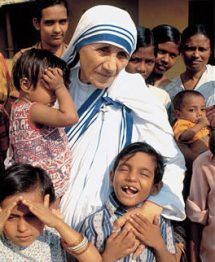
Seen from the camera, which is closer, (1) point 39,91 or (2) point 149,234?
(2) point 149,234

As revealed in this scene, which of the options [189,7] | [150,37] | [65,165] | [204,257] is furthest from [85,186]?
[189,7]

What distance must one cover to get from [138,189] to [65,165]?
1.27ft

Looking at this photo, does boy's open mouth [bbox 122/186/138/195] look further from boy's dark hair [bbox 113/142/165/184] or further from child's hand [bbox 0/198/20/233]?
child's hand [bbox 0/198/20/233]

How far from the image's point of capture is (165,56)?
14.0ft

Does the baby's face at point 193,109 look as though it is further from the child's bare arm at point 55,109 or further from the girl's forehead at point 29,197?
the girl's forehead at point 29,197

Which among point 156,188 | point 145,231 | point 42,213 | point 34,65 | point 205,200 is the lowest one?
point 205,200

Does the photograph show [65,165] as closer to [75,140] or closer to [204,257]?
[75,140]

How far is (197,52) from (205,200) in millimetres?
1509

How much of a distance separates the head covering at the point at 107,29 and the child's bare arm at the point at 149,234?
0.84m

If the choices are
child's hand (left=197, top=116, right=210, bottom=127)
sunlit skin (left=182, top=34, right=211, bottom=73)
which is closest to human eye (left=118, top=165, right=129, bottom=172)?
child's hand (left=197, top=116, right=210, bottom=127)

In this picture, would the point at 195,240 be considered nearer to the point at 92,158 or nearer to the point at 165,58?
the point at 92,158

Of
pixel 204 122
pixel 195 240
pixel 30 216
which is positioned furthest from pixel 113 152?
pixel 204 122

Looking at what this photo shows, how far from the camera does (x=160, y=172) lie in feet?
8.27

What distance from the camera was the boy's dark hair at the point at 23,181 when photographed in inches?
86.8
